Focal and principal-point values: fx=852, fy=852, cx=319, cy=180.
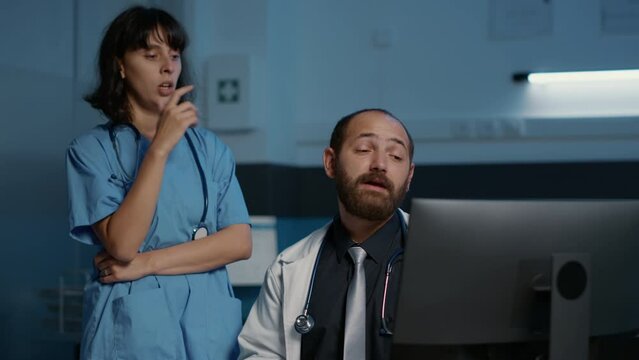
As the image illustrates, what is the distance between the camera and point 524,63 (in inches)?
153

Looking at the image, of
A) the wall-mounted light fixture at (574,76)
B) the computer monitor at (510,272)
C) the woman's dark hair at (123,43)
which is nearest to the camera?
the computer monitor at (510,272)

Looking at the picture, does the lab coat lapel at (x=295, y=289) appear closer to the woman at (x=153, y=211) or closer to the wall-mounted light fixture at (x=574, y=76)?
the woman at (x=153, y=211)

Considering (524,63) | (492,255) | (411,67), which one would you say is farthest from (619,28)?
(492,255)

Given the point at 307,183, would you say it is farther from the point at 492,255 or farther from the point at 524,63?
the point at 492,255

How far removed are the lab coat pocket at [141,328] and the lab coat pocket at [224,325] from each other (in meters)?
0.09

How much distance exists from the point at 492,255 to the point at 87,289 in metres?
0.84

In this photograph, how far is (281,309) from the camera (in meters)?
1.63

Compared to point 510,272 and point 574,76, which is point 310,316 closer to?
point 510,272

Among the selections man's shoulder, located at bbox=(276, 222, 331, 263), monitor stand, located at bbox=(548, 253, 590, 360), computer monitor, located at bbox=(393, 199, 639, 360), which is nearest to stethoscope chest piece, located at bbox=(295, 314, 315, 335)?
man's shoulder, located at bbox=(276, 222, 331, 263)

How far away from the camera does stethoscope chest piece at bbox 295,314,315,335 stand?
1.54 meters

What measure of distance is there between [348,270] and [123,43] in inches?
26.1

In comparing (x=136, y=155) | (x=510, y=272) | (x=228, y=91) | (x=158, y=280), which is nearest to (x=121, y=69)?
(x=136, y=155)

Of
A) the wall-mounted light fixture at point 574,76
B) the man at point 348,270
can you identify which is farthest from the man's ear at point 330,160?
the wall-mounted light fixture at point 574,76

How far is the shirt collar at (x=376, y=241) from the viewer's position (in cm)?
162
